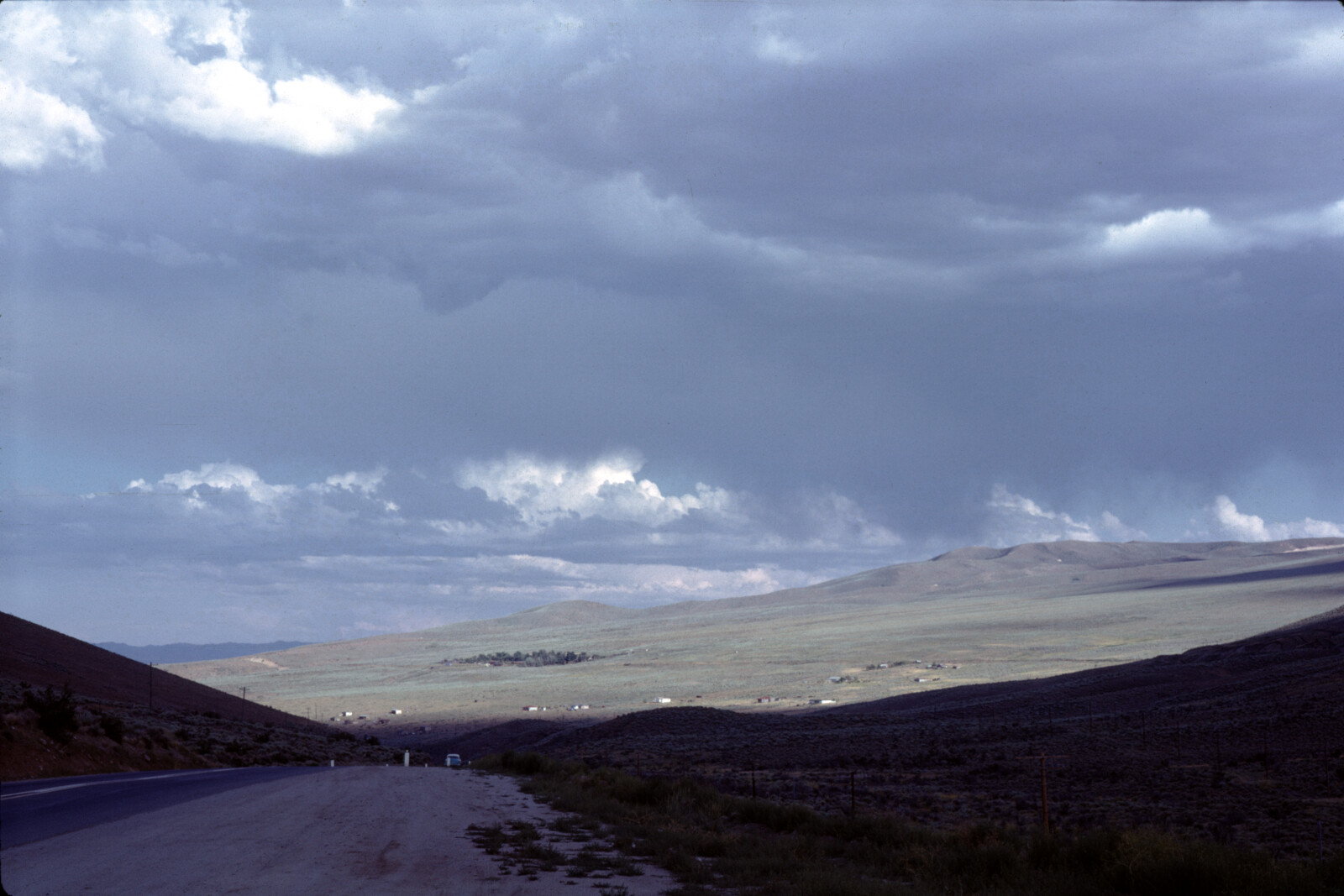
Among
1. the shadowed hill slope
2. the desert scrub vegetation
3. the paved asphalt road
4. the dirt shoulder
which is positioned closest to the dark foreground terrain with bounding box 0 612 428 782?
the shadowed hill slope

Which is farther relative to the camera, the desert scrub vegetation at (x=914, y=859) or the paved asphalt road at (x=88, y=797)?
the paved asphalt road at (x=88, y=797)

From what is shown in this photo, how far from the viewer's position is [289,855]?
18.5 m

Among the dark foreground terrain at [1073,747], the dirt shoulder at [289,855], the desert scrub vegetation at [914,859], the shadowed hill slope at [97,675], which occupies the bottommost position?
the dark foreground terrain at [1073,747]

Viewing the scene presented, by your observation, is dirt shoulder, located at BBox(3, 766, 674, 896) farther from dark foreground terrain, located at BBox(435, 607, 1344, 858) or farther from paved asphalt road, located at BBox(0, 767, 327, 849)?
dark foreground terrain, located at BBox(435, 607, 1344, 858)

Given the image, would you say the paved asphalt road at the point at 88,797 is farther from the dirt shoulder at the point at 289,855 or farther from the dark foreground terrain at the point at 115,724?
the dark foreground terrain at the point at 115,724

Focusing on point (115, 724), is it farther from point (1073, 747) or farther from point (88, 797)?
point (1073, 747)

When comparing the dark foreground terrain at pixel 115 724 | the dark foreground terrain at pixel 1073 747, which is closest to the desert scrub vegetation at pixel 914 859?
the dark foreground terrain at pixel 1073 747

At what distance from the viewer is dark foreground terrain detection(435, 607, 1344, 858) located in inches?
1236

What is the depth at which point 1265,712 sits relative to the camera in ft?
190

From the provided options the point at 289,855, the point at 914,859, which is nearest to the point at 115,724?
the point at 289,855

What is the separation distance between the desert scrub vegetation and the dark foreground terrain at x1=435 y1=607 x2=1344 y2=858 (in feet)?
9.49

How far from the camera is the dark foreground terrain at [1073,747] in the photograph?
31391mm

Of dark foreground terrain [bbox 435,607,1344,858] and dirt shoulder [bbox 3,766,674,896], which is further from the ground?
dirt shoulder [bbox 3,766,674,896]

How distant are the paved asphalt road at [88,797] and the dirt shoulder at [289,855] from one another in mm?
728
